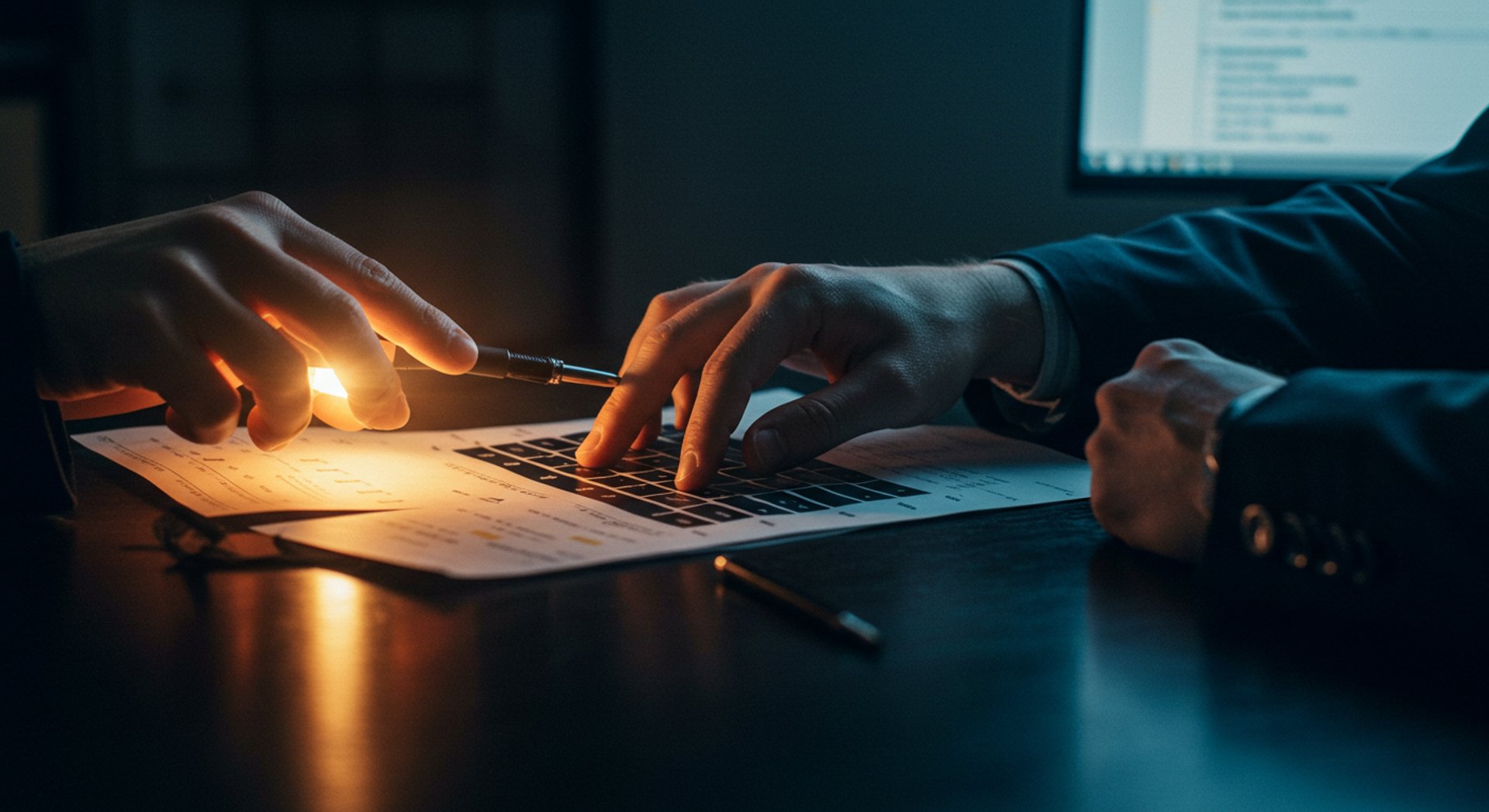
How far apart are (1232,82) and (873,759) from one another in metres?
1.29

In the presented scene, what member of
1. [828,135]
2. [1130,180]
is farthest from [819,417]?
[828,135]

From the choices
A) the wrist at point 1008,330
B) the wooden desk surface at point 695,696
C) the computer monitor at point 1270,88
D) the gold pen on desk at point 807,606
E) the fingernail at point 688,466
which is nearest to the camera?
the wooden desk surface at point 695,696

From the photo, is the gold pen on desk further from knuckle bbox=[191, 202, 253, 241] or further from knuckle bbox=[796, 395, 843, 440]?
knuckle bbox=[191, 202, 253, 241]

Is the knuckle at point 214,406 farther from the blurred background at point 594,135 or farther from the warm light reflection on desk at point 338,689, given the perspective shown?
the blurred background at point 594,135

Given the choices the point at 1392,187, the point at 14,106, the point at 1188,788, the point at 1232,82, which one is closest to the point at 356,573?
the point at 1188,788

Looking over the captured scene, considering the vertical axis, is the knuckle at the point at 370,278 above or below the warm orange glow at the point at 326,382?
above

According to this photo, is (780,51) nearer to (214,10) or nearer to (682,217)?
(682,217)

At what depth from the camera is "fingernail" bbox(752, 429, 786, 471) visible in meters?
0.64

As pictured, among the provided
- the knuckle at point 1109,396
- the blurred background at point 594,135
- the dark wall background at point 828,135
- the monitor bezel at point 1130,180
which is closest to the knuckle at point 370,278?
the knuckle at point 1109,396

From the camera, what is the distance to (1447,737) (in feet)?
1.09

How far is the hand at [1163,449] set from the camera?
1.71ft

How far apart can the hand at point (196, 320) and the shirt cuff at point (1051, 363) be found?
0.42 meters

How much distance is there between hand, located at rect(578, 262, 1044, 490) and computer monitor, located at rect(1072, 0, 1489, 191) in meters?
0.75

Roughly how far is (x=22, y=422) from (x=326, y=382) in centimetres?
16
